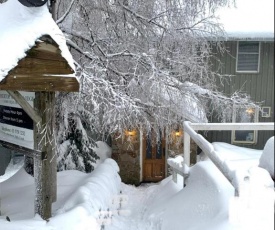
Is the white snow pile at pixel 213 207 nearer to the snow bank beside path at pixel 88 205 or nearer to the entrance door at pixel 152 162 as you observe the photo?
the snow bank beside path at pixel 88 205

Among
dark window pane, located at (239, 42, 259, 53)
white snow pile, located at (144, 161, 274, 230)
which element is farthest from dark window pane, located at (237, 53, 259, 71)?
white snow pile, located at (144, 161, 274, 230)

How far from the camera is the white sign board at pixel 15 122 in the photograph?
177 inches

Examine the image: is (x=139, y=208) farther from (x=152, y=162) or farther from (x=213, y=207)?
(x=152, y=162)

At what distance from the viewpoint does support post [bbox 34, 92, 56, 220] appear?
4.35 meters

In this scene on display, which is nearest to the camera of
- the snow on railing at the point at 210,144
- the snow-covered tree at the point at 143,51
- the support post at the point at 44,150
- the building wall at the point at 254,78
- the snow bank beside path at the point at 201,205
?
the snow on railing at the point at 210,144

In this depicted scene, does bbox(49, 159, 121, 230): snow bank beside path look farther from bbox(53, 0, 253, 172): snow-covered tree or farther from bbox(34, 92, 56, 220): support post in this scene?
bbox(53, 0, 253, 172): snow-covered tree

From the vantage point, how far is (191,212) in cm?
450

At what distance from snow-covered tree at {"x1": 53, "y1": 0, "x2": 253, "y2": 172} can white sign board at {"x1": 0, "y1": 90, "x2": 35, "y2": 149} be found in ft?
5.60

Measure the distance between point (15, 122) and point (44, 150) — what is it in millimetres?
699

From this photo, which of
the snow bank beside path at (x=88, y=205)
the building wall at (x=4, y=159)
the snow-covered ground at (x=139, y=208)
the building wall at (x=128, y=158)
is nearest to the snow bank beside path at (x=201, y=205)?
the snow-covered ground at (x=139, y=208)

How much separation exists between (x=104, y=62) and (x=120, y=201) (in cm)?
292

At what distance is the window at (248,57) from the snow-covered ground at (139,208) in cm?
684

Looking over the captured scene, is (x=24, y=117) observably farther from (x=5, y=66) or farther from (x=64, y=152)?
(x=64, y=152)

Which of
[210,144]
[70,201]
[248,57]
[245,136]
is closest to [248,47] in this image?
[248,57]
